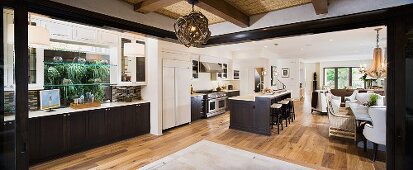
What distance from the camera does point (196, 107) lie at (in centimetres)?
621

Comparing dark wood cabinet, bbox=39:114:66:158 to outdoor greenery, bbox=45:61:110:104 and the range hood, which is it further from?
the range hood

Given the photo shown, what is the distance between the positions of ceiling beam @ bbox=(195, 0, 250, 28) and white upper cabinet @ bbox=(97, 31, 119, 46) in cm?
285

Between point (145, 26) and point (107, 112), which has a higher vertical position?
point (145, 26)

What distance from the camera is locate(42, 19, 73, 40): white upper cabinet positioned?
3.35 m

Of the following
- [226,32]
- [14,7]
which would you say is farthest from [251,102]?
[14,7]

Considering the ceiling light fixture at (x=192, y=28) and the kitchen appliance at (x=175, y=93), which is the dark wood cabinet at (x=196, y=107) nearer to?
the kitchen appliance at (x=175, y=93)

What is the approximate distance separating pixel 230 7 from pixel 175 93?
3.28m

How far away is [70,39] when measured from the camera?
3.61 metres

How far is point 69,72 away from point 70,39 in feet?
2.41

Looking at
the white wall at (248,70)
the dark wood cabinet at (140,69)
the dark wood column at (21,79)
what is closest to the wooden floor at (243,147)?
the dark wood cabinet at (140,69)

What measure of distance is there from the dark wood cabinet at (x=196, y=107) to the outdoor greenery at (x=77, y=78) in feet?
8.31

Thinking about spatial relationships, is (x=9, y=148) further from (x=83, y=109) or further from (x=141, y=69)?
(x=141, y=69)

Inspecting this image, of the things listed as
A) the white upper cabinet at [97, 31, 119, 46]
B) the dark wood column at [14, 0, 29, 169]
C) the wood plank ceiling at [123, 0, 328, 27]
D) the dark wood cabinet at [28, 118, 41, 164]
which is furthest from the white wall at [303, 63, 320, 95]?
the dark wood column at [14, 0, 29, 169]

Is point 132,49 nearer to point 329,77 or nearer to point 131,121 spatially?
point 131,121
